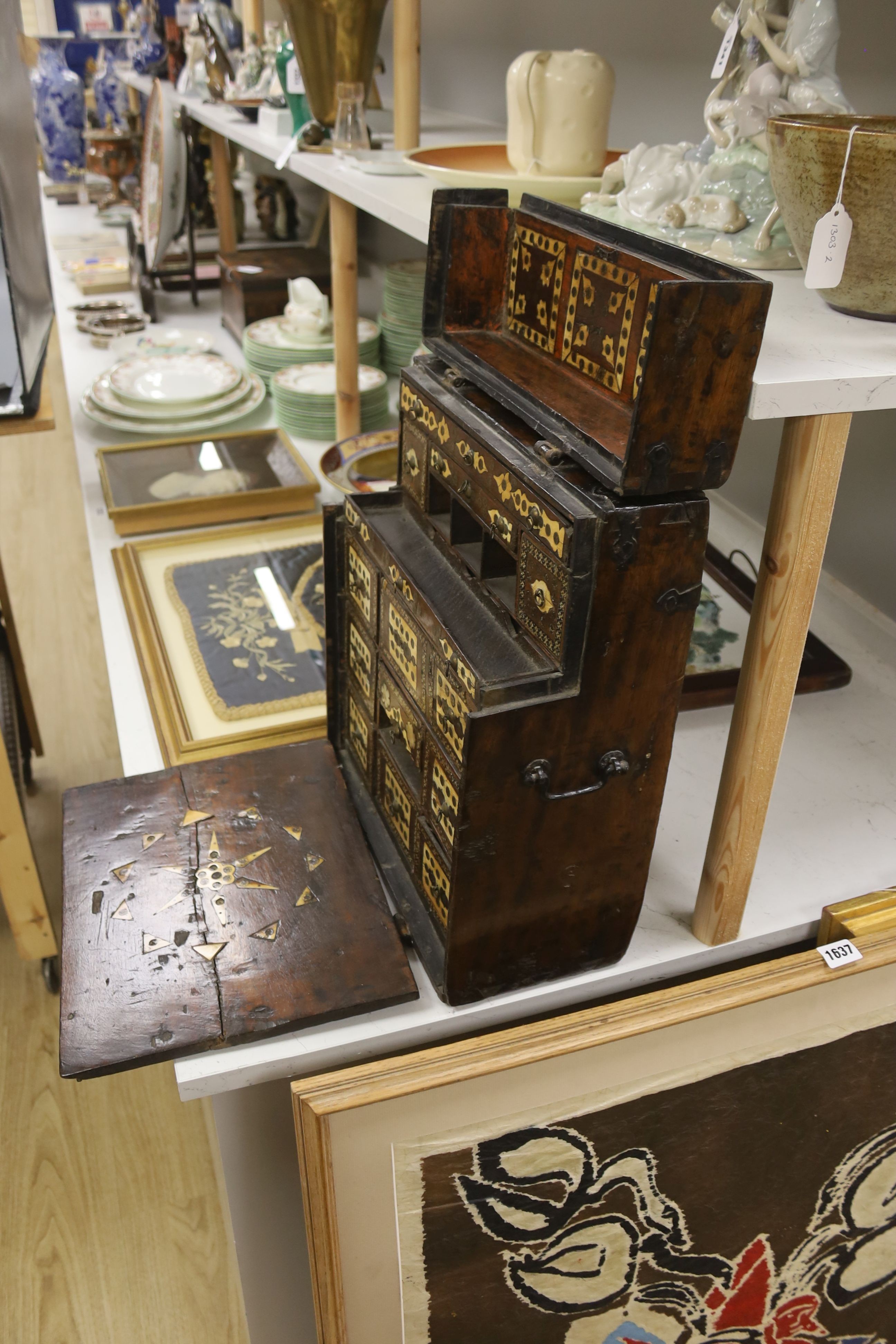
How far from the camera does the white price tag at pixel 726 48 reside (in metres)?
0.87

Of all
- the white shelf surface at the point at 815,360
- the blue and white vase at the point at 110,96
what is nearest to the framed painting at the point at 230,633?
the white shelf surface at the point at 815,360

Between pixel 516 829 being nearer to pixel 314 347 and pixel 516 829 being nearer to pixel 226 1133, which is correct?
pixel 226 1133

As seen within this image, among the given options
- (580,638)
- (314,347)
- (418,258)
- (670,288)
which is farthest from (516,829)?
(418,258)

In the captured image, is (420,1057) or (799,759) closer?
(420,1057)

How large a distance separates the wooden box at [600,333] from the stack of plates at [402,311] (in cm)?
137

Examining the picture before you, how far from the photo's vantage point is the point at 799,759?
1127 mm

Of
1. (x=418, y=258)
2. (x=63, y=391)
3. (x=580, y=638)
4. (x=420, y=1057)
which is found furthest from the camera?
(x=63, y=391)

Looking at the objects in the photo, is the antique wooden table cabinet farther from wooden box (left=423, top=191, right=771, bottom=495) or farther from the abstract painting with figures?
the abstract painting with figures

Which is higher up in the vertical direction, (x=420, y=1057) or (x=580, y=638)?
(x=580, y=638)

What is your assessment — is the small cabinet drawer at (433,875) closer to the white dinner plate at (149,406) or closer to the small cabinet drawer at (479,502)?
the small cabinet drawer at (479,502)

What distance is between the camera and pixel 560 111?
103 centimetres

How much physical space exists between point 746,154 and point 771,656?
0.42 m

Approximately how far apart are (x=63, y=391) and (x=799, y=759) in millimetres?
3686

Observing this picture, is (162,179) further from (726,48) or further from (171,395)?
(726,48)
